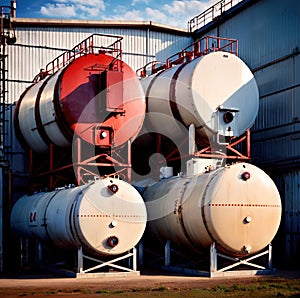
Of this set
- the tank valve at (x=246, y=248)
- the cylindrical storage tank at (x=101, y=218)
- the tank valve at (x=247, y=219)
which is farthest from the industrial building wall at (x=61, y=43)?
the tank valve at (x=246, y=248)

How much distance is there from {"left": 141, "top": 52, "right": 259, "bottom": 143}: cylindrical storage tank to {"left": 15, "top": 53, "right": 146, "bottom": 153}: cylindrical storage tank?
1516 millimetres

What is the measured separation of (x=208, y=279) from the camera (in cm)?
1925

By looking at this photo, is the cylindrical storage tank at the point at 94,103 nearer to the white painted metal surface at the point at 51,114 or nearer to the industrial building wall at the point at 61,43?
the white painted metal surface at the point at 51,114

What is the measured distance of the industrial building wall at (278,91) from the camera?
951 inches

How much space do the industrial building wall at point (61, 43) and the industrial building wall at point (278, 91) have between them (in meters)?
5.34

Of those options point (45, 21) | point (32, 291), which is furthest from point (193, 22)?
point (32, 291)

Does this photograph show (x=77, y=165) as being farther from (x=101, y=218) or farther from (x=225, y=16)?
(x=225, y=16)

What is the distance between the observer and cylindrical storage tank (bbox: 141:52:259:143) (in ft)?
74.2

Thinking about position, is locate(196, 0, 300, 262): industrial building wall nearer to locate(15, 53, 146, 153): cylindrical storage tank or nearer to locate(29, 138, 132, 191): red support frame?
locate(15, 53, 146, 153): cylindrical storage tank

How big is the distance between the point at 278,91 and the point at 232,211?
8.19 meters

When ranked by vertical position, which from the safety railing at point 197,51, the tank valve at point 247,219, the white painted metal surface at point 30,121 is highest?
the safety railing at point 197,51

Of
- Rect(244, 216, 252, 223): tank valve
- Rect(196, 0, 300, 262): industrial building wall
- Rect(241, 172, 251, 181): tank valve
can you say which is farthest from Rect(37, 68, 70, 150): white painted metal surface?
Rect(196, 0, 300, 262): industrial building wall

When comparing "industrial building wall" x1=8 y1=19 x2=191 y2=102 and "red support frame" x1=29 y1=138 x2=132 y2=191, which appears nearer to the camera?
"red support frame" x1=29 y1=138 x2=132 y2=191

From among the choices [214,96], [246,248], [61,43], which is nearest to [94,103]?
[214,96]
